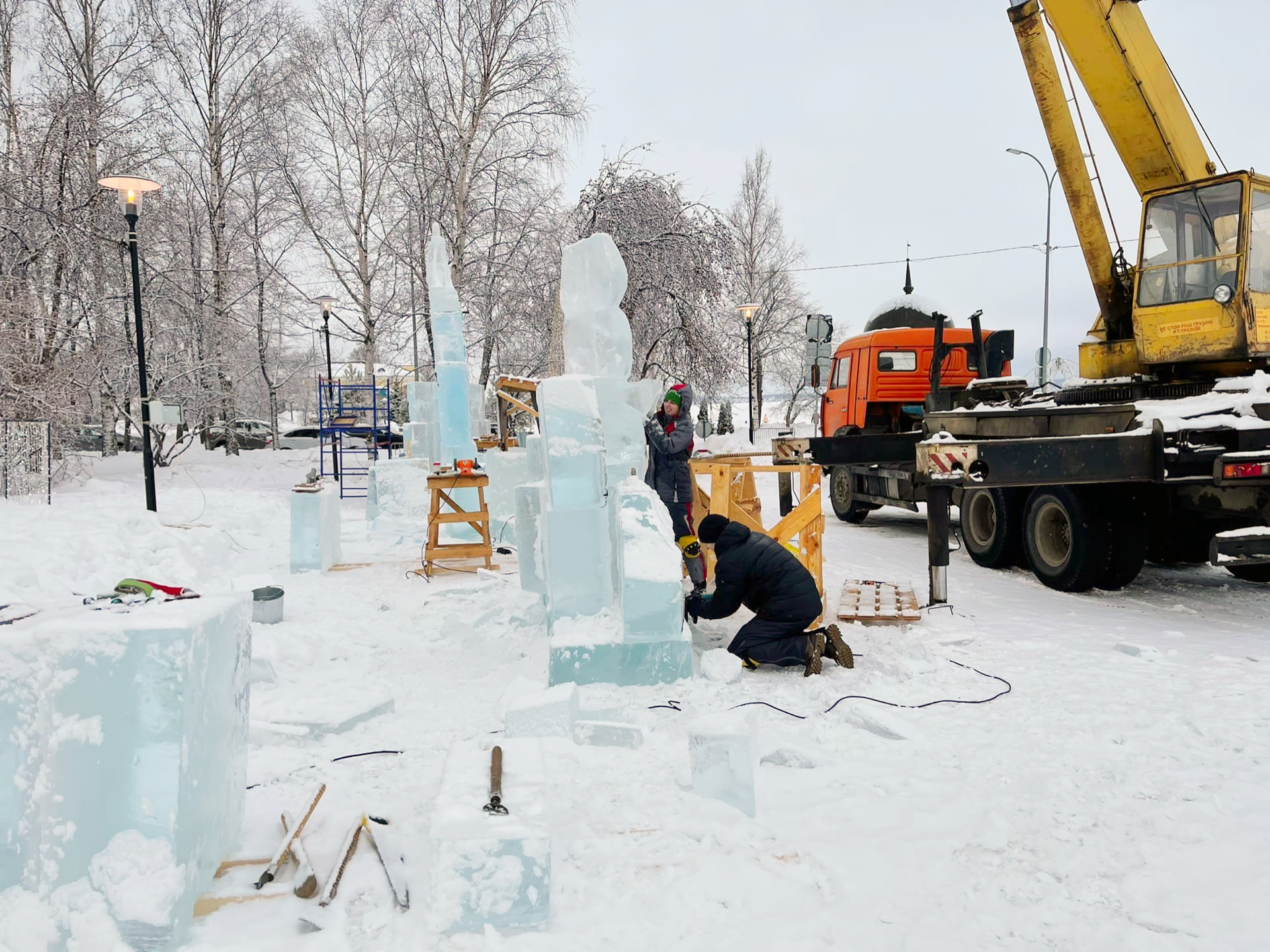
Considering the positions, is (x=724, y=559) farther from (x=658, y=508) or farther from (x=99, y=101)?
(x=99, y=101)

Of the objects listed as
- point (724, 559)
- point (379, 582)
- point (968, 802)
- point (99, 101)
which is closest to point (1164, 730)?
point (968, 802)

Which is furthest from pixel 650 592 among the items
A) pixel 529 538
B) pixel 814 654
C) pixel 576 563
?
pixel 529 538

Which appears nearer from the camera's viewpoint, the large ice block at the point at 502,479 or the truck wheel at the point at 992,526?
the truck wheel at the point at 992,526

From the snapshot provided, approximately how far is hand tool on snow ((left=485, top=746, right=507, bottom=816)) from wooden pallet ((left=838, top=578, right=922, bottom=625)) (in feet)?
11.5

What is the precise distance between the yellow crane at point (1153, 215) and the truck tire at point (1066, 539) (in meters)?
1.38

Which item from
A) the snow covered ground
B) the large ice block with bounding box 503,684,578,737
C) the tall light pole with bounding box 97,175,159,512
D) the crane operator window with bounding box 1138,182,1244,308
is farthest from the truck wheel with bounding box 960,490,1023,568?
the tall light pole with bounding box 97,175,159,512

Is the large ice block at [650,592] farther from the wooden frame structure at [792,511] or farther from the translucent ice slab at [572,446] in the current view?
the wooden frame structure at [792,511]

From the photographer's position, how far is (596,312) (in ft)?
19.4

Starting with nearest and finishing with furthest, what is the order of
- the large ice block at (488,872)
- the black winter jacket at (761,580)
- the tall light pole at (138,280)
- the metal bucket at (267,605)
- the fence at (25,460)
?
the large ice block at (488,872), the black winter jacket at (761,580), the metal bucket at (267,605), the tall light pole at (138,280), the fence at (25,460)

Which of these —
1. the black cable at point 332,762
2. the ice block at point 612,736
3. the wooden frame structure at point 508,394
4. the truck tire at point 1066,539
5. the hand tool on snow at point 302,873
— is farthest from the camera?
the wooden frame structure at point 508,394

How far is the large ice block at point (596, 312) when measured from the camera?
5.90m

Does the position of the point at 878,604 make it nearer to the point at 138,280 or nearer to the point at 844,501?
the point at 844,501

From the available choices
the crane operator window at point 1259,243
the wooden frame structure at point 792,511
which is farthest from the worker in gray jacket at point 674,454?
the crane operator window at point 1259,243

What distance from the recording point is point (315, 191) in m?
19.9
